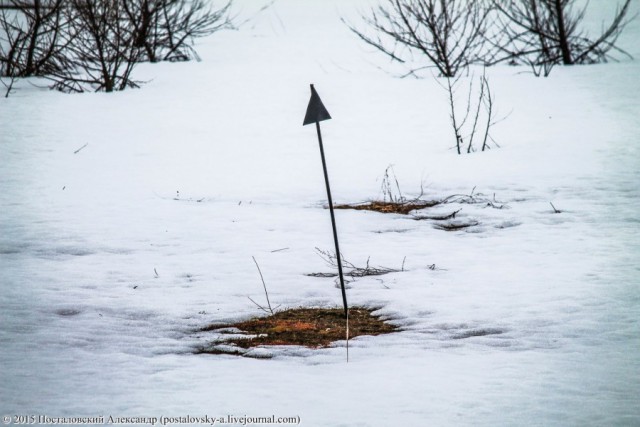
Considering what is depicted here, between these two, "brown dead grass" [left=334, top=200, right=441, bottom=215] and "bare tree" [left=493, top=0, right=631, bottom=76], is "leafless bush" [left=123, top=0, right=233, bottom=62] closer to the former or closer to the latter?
"bare tree" [left=493, top=0, right=631, bottom=76]

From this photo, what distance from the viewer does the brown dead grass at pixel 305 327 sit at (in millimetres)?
3213

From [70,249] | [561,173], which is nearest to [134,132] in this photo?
[70,249]

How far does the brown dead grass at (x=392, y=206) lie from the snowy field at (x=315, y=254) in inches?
7.7

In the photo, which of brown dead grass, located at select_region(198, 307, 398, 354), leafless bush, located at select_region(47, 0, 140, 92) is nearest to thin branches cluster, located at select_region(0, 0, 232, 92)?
leafless bush, located at select_region(47, 0, 140, 92)

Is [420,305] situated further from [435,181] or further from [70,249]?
[435,181]

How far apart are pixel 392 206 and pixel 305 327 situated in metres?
2.70

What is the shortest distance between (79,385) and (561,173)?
5445 millimetres

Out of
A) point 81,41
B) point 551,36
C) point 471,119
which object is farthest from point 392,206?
point 551,36

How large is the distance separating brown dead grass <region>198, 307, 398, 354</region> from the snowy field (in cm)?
12

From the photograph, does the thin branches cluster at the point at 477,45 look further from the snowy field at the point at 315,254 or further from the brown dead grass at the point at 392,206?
the brown dead grass at the point at 392,206

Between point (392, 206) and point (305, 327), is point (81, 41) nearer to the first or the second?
point (392, 206)

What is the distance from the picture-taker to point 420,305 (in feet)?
11.9

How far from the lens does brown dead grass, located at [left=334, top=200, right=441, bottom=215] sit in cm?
581

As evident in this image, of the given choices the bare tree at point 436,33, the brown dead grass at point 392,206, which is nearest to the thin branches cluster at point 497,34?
the bare tree at point 436,33
